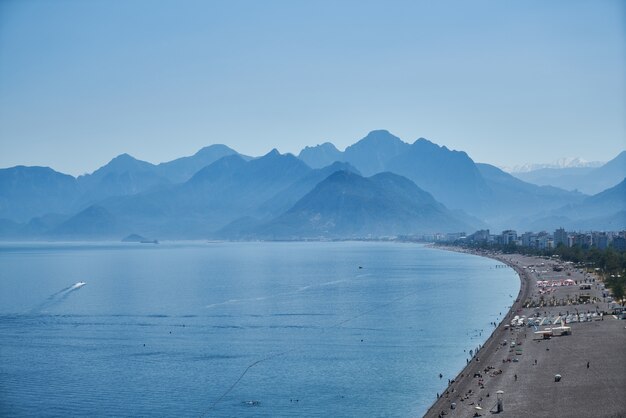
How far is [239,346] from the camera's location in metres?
51.4

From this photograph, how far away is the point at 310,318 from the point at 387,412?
1141 inches

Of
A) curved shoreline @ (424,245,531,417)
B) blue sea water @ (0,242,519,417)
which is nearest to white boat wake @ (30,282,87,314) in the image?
blue sea water @ (0,242,519,417)

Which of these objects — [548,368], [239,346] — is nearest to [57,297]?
[239,346]

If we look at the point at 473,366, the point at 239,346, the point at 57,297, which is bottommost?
the point at 239,346

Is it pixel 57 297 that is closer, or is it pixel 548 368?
pixel 548 368

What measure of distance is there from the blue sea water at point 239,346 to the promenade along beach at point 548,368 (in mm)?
1680

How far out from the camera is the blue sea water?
124ft

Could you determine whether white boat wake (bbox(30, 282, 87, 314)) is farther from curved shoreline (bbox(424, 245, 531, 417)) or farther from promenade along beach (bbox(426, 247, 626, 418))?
promenade along beach (bbox(426, 247, 626, 418))

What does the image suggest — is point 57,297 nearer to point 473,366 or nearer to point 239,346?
point 239,346

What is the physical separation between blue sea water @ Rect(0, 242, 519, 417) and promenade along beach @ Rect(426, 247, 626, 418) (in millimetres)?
1680

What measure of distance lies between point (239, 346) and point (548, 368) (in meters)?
18.9

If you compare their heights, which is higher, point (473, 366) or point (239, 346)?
point (473, 366)

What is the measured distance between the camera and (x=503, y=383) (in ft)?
128

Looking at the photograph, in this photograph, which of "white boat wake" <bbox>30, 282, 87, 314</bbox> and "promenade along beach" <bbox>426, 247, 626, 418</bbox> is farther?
"white boat wake" <bbox>30, 282, 87, 314</bbox>
